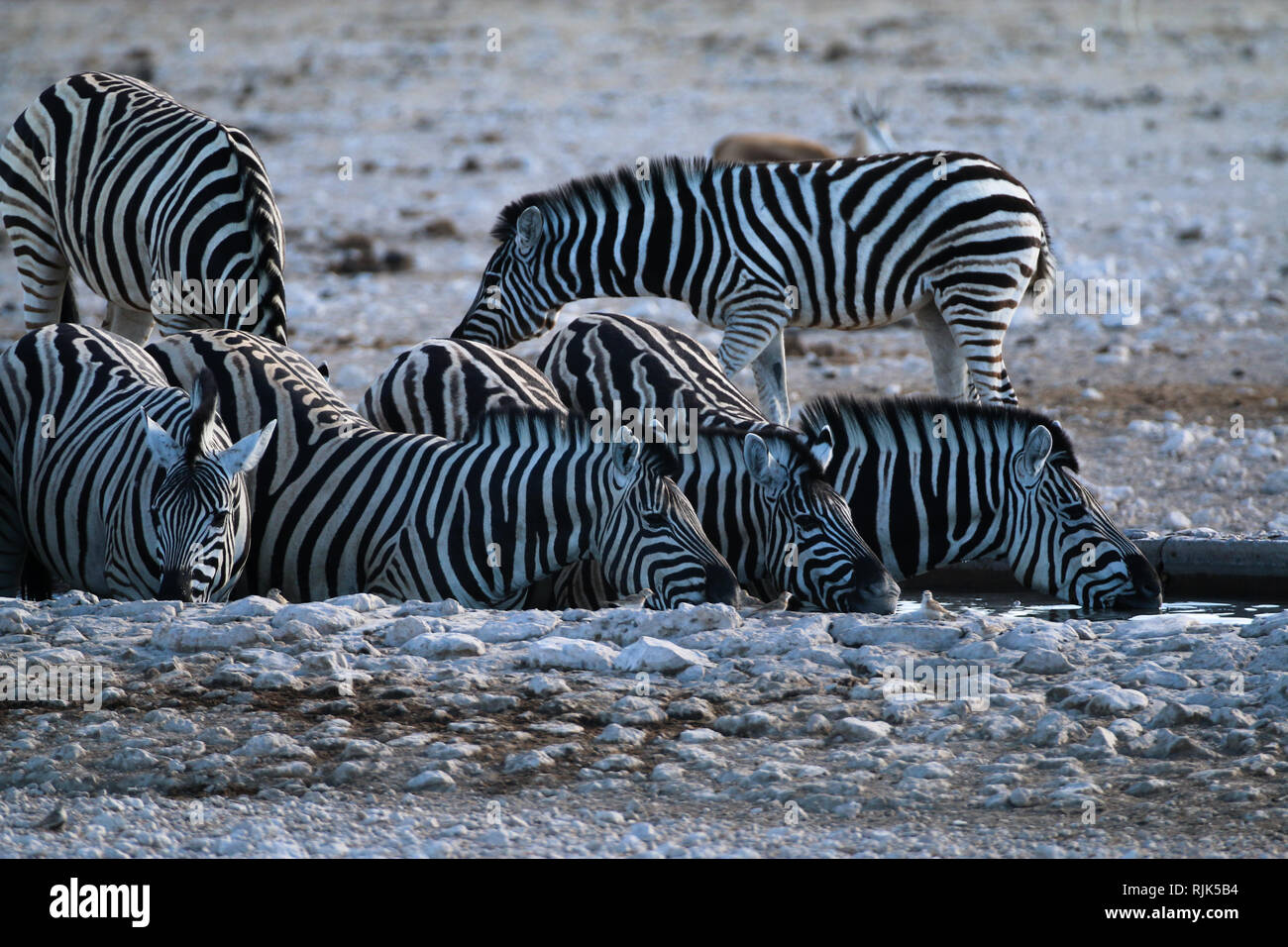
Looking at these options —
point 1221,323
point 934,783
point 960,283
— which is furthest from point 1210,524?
point 1221,323

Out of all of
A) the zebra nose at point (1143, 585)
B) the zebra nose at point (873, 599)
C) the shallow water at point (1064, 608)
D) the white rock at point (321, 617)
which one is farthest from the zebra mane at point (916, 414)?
the white rock at point (321, 617)

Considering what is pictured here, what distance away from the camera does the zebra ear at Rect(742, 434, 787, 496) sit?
20.2ft

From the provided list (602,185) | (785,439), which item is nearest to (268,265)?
(602,185)

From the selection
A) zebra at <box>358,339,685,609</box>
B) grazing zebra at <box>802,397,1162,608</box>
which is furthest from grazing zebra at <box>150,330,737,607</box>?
grazing zebra at <box>802,397,1162,608</box>

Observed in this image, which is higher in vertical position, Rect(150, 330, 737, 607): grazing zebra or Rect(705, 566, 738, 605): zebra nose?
Rect(150, 330, 737, 607): grazing zebra

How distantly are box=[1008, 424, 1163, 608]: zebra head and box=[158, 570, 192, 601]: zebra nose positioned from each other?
3044 millimetres

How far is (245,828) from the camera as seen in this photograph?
4.11 m

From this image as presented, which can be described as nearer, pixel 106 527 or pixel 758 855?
pixel 758 855

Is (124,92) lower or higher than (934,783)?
higher

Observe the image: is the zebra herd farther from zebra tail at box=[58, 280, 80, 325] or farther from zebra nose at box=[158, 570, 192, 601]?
zebra tail at box=[58, 280, 80, 325]

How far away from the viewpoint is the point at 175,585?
5.73 m
